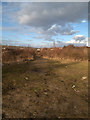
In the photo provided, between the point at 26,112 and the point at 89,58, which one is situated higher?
the point at 89,58

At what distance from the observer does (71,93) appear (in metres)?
2.53

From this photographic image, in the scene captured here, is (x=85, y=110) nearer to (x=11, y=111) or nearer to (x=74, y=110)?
(x=74, y=110)

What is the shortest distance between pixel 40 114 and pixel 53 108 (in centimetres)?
30

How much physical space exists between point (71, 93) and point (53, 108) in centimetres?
87

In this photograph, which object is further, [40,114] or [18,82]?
[18,82]

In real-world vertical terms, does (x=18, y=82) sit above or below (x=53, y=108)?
above

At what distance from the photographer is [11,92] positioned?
246 centimetres

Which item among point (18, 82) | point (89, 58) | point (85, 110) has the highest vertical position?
point (89, 58)

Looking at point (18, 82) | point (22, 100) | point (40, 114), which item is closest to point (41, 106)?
point (40, 114)

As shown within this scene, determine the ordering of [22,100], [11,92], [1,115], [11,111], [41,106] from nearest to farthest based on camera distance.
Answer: [1,115], [11,111], [41,106], [22,100], [11,92]

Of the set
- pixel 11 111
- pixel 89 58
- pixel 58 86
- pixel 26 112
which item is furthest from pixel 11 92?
pixel 89 58

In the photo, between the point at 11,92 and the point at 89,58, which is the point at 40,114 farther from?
the point at 89,58

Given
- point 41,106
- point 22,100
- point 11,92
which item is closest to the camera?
point 41,106

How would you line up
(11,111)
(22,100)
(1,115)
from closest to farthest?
(1,115) < (11,111) < (22,100)
